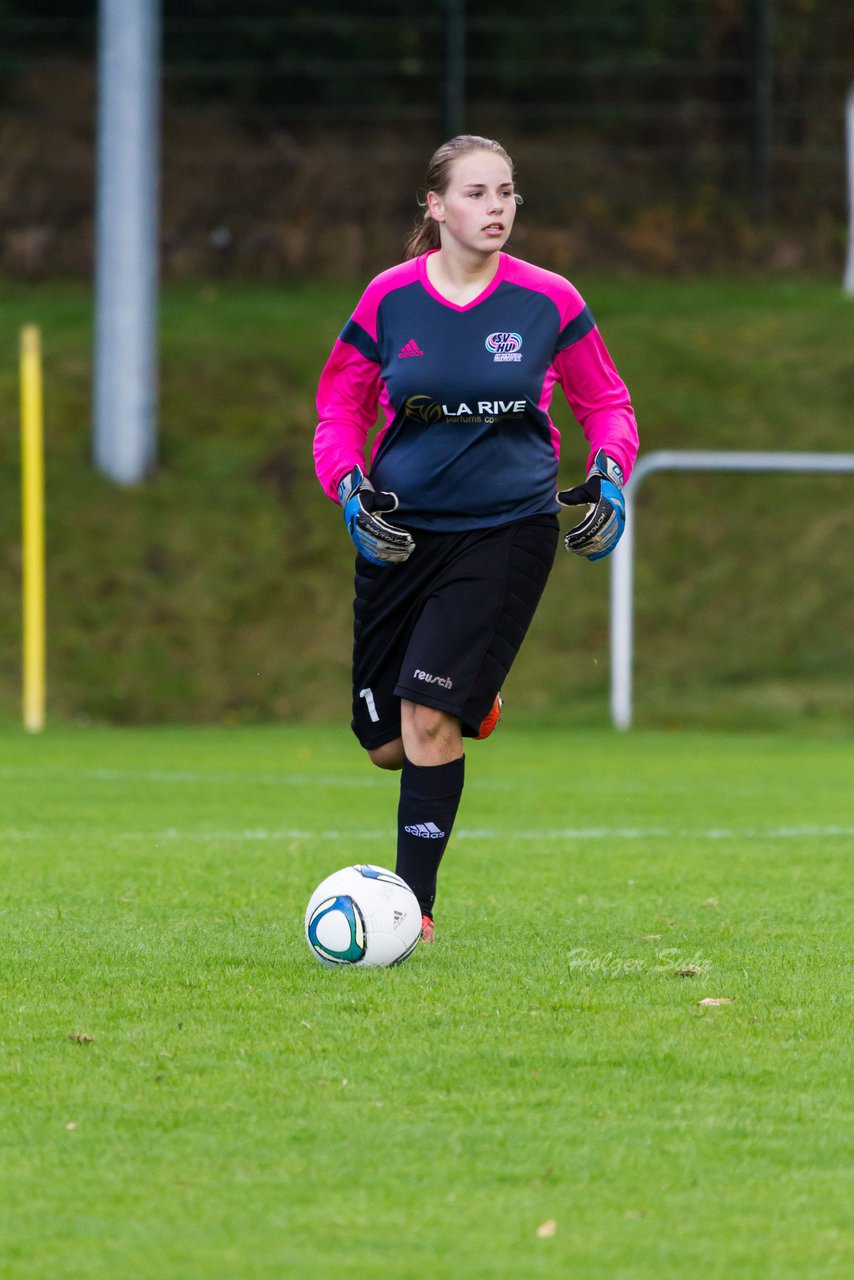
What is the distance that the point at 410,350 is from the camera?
213 inches

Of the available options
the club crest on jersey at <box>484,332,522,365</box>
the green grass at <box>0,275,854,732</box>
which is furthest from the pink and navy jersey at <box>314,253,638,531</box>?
the green grass at <box>0,275,854,732</box>

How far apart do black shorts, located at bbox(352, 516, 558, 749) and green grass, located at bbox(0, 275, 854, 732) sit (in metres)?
9.69

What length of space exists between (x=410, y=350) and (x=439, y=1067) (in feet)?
7.25

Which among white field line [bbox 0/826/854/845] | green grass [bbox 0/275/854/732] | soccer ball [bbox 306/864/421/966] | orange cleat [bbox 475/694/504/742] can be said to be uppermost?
orange cleat [bbox 475/694/504/742]

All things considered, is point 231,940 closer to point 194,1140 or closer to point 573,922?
point 573,922

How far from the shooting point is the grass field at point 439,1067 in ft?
9.71

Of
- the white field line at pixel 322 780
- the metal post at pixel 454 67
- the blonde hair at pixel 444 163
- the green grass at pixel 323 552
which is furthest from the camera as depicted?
the metal post at pixel 454 67

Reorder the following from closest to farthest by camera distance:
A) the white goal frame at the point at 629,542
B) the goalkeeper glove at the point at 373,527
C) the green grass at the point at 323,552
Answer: the goalkeeper glove at the point at 373,527 → the white goal frame at the point at 629,542 → the green grass at the point at 323,552

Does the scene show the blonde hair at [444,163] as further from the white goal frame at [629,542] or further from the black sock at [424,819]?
the white goal frame at [629,542]

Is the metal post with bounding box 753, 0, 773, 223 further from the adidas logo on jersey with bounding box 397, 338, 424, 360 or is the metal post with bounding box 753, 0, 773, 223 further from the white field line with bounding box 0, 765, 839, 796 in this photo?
the adidas logo on jersey with bounding box 397, 338, 424, 360

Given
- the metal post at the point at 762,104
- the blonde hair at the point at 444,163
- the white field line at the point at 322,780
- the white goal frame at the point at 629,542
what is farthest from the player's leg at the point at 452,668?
A: the metal post at the point at 762,104

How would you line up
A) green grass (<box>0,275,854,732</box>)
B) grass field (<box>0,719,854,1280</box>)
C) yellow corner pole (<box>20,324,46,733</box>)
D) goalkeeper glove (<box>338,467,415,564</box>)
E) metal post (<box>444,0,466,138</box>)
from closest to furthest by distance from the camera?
1. grass field (<box>0,719,854,1280</box>)
2. goalkeeper glove (<box>338,467,415,564</box>)
3. yellow corner pole (<box>20,324,46,733</box>)
4. green grass (<box>0,275,854,732</box>)
5. metal post (<box>444,0,466,138</box>)

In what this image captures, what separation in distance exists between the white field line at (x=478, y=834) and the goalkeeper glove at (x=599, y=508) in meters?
2.92

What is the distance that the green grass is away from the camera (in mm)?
15984
